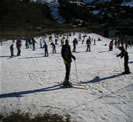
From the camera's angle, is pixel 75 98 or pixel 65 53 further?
pixel 65 53

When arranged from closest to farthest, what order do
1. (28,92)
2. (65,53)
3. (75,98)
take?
(75,98) < (28,92) < (65,53)

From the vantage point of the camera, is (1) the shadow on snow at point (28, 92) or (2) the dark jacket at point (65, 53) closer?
(1) the shadow on snow at point (28, 92)

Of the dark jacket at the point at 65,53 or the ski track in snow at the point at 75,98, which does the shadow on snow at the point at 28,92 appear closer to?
the ski track in snow at the point at 75,98

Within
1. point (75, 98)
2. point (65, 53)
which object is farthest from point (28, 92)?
point (65, 53)

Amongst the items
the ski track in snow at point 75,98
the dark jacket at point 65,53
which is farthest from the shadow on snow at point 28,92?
the dark jacket at point 65,53

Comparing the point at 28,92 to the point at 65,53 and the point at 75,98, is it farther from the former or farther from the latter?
the point at 65,53

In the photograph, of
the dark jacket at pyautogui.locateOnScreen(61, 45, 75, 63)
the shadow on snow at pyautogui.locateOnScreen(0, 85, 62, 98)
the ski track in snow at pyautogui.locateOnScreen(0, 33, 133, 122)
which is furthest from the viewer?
the dark jacket at pyautogui.locateOnScreen(61, 45, 75, 63)

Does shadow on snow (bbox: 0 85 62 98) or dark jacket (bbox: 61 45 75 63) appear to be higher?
dark jacket (bbox: 61 45 75 63)

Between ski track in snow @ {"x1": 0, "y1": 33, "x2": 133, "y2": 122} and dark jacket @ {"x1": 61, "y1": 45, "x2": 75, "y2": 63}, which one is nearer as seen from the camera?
ski track in snow @ {"x1": 0, "y1": 33, "x2": 133, "y2": 122}

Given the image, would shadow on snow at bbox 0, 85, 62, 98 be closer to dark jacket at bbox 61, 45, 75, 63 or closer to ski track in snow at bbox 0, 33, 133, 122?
ski track in snow at bbox 0, 33, 133, 122

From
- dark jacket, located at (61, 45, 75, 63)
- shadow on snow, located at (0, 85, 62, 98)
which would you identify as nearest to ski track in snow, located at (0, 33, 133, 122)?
shadow on snow, located at (0, 85, 62, 98)

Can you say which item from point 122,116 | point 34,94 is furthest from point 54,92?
point 122,116

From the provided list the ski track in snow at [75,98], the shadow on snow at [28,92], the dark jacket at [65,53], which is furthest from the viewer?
the dark jacket at [65,53]

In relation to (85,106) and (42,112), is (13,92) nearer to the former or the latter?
(42,112)
